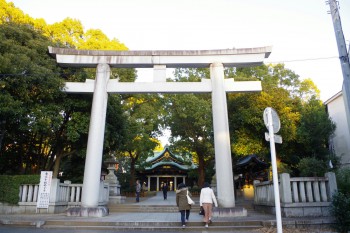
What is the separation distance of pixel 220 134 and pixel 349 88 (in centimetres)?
521

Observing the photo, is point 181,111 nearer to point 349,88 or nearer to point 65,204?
point 65,204

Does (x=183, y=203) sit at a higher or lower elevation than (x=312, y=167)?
lower

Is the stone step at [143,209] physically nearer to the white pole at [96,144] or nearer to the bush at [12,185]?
the white pole at [96,144]

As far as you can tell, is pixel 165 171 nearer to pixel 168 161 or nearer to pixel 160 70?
pixel 168 161

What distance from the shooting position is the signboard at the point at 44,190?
38.6 feet

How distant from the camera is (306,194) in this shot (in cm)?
1033

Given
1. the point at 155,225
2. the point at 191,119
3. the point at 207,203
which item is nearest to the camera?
the point at 207,203

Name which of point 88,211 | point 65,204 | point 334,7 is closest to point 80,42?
point 65,204

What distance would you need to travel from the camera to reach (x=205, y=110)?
22.8 meters

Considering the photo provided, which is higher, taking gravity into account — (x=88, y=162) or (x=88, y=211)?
(x=88, y=162)

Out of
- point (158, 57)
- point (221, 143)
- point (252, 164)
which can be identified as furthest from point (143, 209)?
point (252, 164)

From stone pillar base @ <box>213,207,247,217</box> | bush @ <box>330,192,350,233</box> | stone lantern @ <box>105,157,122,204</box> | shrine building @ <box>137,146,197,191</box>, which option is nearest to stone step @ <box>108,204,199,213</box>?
stone lantern @ <box>105,157,122,204</box>

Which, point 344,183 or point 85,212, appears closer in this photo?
point 344,183

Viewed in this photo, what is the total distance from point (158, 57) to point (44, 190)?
7.80m
